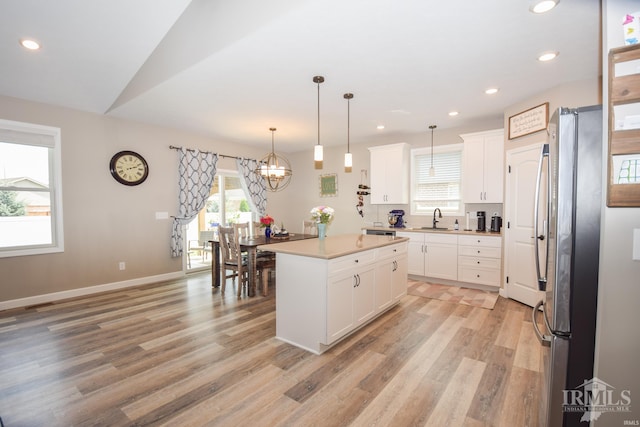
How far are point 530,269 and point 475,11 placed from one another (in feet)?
10.7

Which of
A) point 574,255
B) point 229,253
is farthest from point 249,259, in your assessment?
point 574,255

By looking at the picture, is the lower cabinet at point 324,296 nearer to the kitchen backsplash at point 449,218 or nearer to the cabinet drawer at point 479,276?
the cabinet drawer at point 479,276

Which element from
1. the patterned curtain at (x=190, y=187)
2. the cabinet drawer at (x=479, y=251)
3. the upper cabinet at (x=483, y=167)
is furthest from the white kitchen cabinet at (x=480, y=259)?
the patterned curtain at (x=190, y=187)

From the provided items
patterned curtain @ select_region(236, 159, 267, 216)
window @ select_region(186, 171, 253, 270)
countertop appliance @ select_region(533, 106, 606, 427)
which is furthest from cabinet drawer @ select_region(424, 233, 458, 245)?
window @ select_region(186, 171, 253, 270)

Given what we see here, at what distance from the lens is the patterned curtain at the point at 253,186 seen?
6.46 metres

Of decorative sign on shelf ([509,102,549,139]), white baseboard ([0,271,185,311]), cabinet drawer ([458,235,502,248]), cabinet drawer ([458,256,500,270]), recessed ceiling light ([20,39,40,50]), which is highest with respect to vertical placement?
recessed ceiling light ([20,39,40,50])

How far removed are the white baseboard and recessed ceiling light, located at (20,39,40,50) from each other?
3.12 metres

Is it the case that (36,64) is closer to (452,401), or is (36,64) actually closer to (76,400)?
(76,400)

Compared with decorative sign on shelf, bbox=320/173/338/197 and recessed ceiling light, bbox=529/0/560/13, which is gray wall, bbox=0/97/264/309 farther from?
recessed ceiling light, bbox=529/0/560/13

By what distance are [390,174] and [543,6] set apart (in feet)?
11.9

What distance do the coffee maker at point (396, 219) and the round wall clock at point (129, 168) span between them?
450 cm

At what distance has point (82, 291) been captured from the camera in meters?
4.29

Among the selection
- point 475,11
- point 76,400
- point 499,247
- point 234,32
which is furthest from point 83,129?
point 499,247

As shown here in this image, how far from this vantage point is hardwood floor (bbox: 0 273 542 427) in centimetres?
185
